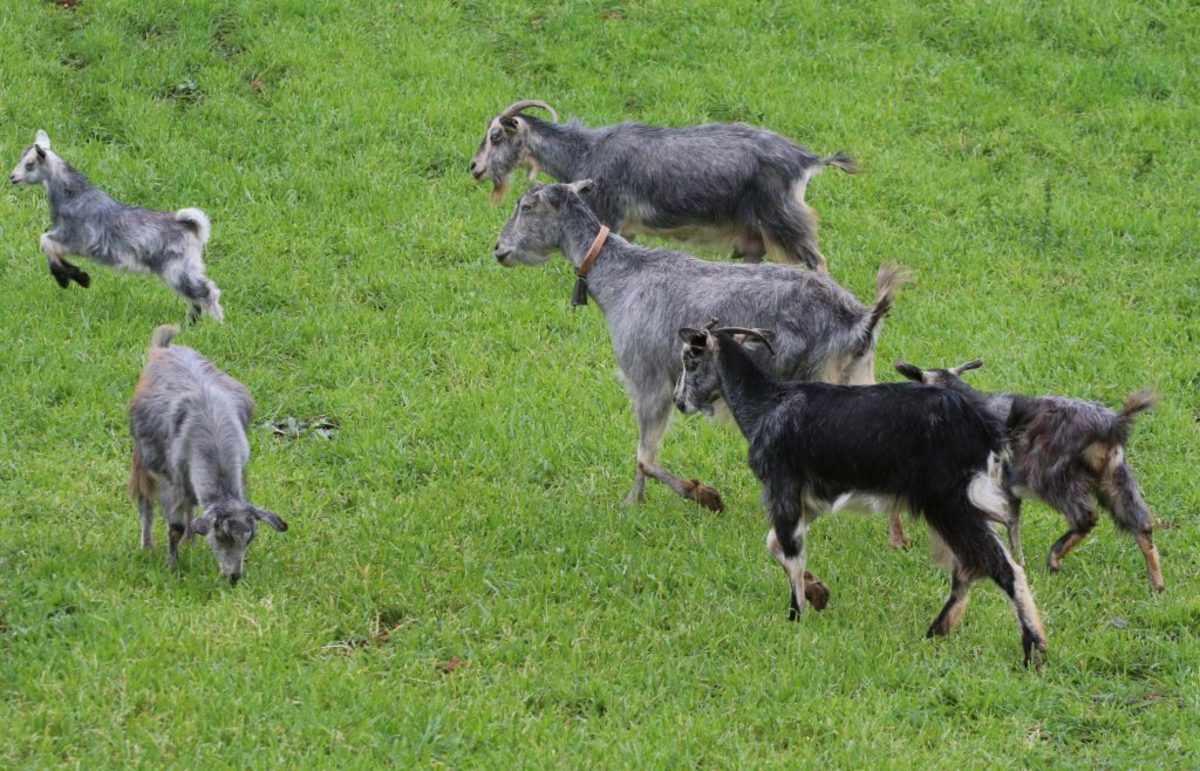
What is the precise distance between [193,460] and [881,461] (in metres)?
3.29

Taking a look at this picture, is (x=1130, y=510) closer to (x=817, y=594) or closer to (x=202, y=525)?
(x=817, y=594)

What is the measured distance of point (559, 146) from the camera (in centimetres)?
1155

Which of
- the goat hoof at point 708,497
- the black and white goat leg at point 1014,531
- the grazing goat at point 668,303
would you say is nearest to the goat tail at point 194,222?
the grazing goat at point 668,303

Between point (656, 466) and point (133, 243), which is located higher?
point (133, 243)

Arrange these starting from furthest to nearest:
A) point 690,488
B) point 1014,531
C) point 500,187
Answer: point 500,187, point 690,488, point 1014,531

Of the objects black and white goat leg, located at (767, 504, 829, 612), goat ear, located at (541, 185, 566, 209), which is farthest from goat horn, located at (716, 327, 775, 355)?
goat ear, located at (541, 185, 566, 209)

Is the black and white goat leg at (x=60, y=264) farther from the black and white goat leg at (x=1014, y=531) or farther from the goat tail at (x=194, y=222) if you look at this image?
the black and white goat leg at (x=1014, y=531)

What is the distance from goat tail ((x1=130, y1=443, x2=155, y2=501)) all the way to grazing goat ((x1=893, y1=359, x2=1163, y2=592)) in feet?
13.3

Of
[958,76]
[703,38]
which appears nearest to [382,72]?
[703,38]

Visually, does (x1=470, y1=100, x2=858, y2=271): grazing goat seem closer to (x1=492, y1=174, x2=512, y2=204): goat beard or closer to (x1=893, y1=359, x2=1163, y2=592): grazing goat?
(x1=492, y1=174, x2=512, y2=204): goat beard

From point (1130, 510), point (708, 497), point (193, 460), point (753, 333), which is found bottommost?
point (708, 497)

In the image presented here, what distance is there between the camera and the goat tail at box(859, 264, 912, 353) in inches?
314

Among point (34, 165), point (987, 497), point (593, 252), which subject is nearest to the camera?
point (987, 497)

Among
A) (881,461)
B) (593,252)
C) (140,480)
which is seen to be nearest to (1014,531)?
(881,461)
